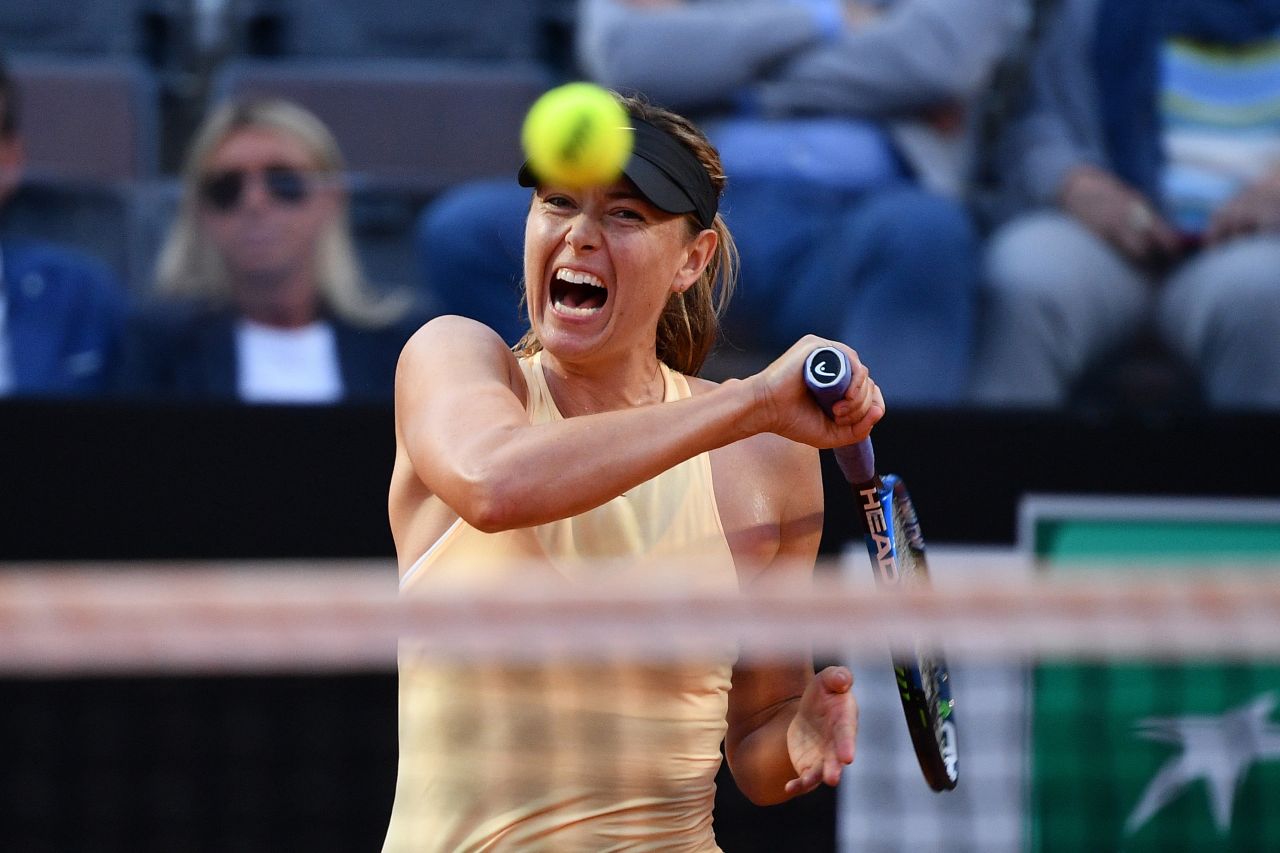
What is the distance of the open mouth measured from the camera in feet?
6.60

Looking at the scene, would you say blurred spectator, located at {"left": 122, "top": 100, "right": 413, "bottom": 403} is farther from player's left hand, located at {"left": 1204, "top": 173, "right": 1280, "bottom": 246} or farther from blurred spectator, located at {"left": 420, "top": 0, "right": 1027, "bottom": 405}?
player's left hand, located at {"left": 1204, "top": 173, "right": 1280, "bottom": 246}

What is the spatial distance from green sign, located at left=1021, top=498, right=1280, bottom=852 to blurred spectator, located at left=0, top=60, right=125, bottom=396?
2.28 meters

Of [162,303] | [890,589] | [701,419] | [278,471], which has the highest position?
[701,419]

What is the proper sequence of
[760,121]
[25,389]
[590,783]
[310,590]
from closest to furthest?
[310,590]
[590,783]
[25,389]
[760,121]

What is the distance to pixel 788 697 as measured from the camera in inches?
86.8

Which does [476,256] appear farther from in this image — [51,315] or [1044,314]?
[1044,314]

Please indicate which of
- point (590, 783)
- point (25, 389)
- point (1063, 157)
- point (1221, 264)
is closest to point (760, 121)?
point (1063, 157)

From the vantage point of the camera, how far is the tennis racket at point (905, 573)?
2186 millimetres

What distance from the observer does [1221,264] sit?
4086 millimetres

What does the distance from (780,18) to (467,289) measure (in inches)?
45.4

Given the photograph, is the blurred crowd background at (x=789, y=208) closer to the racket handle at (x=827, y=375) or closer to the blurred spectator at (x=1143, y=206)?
the blurred spectator at (x=1143, y=206)

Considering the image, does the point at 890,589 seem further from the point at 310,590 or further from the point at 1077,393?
the point at 1077,393

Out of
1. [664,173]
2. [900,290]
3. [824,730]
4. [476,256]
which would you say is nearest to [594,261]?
[664,173]

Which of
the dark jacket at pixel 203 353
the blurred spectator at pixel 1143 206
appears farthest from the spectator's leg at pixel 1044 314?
the dark jacket at pixel 203 353
